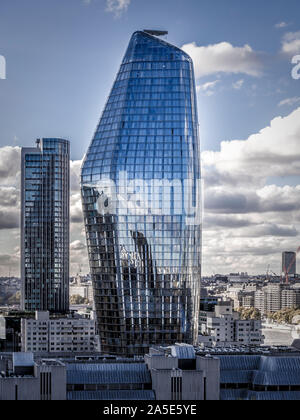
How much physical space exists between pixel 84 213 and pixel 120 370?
40.7 m

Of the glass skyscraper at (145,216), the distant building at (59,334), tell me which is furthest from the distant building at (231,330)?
the glass skyscraper at (145,216)

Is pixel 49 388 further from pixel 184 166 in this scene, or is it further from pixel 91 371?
pixel 184 166

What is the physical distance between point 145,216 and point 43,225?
78463 mm

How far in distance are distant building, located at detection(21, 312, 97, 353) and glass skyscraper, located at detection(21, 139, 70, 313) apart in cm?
4572

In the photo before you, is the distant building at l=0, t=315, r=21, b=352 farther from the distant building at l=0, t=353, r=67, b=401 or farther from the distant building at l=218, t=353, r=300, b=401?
the distant building at l=0, t=353, r=67, b=401

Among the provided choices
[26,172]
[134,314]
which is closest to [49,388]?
[134,314]

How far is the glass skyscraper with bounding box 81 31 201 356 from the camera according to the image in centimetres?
9131

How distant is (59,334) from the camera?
11950 centimetres

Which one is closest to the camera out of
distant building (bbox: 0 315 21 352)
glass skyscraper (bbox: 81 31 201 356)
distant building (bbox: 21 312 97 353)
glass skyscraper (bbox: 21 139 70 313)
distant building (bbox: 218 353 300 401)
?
distant building (bbox: 218 353 300 401)

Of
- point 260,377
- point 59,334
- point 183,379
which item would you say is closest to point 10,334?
point 59,334

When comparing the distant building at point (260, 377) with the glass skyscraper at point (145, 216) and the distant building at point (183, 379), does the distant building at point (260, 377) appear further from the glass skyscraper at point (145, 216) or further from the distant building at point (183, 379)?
the glass skyscraper at point (145, 216)

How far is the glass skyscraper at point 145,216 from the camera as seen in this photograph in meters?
91.3

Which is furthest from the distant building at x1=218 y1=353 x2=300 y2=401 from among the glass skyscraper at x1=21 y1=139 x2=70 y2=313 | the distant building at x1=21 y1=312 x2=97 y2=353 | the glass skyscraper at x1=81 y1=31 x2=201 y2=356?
the glass skyscraper at x1=21 y1=139 x2=70 y2=313

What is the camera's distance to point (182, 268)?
305 feet
